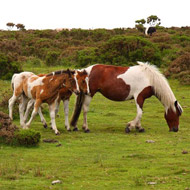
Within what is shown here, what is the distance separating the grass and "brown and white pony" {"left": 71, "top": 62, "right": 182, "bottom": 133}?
51 cm

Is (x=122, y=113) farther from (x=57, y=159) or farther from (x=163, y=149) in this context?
(x=57, y=159)

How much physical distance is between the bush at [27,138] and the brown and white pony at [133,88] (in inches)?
120

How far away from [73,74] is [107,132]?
6.52ft

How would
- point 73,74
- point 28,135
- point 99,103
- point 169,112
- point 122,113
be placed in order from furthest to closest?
point 99,103
point 122,113
point 169,112
point 73,74
point 28,135

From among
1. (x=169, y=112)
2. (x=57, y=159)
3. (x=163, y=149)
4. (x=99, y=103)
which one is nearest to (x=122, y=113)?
(x=99, y=103)

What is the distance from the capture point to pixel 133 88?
13.4m

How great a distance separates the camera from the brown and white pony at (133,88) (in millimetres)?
13312

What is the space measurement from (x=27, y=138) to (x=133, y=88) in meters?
4.34

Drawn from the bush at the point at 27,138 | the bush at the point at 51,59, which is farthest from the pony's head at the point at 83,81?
the bush at the point at 51,59

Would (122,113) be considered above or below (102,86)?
below

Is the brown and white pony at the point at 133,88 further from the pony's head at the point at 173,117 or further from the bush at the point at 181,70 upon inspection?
the bush at the point at 181,70

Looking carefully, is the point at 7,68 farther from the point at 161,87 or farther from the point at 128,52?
the point at 161,87

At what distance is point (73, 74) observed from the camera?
40.7 feet

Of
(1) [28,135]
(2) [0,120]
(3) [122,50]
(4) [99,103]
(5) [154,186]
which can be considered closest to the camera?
(5) [154,186]
